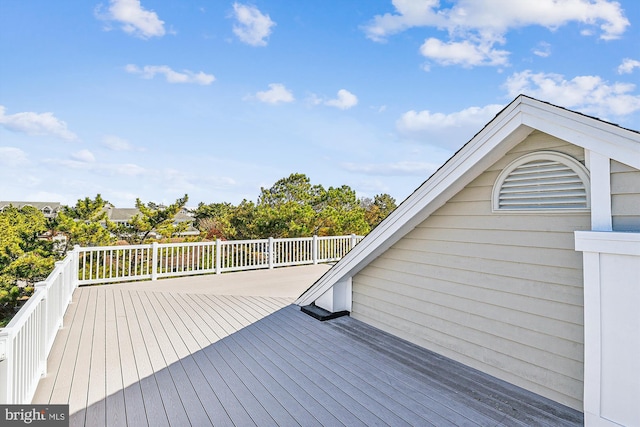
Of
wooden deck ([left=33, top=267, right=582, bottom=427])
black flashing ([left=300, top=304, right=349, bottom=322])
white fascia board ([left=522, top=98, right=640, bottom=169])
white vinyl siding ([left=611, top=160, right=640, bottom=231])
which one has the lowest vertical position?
wooden deck ([left=33, top=267, right=582, bottom=427])

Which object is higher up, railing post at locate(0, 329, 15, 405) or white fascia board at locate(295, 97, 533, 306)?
white fascia board at locate(295, 97, 533, 306)

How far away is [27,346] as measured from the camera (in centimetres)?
244

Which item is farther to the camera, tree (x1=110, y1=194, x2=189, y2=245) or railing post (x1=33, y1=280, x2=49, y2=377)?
tree (x1=110, y1=194, x2=189, y2=245)

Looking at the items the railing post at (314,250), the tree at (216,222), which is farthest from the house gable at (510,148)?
the tree at (216,222)

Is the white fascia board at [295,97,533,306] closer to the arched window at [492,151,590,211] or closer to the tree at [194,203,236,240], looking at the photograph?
the arched window at [492,151,590,211]

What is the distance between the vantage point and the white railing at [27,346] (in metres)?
1.90

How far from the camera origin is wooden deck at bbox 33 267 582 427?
2.37 m

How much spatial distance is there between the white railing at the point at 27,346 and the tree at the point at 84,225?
8.39m

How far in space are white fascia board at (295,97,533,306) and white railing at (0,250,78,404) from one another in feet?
10.5

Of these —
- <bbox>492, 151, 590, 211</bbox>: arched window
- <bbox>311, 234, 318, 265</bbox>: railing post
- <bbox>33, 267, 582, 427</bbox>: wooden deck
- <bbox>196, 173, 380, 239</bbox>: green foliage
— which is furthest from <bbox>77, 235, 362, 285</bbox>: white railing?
<bbox>492, 151, 590, 211</bbox>: arched window

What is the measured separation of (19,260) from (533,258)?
48.3 ft

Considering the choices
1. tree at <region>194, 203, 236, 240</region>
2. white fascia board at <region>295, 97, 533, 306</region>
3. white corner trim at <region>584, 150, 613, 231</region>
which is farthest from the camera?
tree at <region>194, 203, 236, 240</region>

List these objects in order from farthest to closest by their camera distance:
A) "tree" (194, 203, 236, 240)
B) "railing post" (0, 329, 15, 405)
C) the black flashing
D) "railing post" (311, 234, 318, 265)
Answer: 1. "tree" (194, 203, 236, 240)
2. "railing post" (311, 234, 318, 265)
3. the black flashing
4. "railing post" (0, 329, 15, 405)

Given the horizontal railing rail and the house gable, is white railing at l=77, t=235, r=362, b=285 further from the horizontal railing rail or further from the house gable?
the house gable
